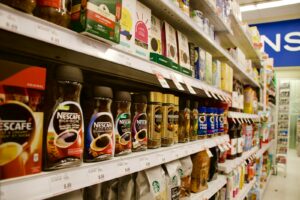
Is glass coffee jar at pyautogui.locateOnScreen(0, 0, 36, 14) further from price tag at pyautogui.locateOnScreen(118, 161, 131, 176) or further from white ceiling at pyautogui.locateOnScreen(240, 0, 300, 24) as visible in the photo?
white ceiling at pyautogui.locateOnScreen(240, 0, 300, 24)

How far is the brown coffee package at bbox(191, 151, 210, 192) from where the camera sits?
1561 mm

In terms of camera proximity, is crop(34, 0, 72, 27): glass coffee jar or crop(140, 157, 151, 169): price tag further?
crop(140, 157, 151, 169): price tag

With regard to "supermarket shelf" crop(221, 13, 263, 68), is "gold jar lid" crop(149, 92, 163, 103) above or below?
below

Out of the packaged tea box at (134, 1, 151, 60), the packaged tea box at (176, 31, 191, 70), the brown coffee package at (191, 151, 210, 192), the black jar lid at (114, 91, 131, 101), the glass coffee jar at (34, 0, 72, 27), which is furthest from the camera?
the brown coffee package at (191, 151, 210, 192)

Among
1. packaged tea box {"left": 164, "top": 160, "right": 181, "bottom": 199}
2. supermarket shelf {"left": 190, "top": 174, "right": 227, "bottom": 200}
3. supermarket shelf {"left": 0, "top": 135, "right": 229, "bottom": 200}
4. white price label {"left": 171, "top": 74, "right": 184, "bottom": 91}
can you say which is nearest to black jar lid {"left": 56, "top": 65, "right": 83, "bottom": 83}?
supermarket shelf {"left": 0, "top": 135, "right": 229, "bottom": 200}

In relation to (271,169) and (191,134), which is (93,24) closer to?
(191,134)

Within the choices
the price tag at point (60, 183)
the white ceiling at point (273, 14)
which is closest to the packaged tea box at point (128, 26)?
the price tag at point (60, 183)

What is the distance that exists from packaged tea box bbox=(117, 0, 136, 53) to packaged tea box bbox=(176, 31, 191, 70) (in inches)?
18.2

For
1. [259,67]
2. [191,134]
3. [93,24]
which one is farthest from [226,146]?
[259,67]

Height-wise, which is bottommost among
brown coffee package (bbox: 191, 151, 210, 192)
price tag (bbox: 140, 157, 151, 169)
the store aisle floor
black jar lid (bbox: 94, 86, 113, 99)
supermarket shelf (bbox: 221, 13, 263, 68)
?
the store aisle floor

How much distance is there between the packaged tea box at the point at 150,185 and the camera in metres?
1.05

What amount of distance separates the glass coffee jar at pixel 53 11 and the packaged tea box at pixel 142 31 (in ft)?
1.19

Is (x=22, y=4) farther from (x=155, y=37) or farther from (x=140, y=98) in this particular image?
(x=155, y=37)

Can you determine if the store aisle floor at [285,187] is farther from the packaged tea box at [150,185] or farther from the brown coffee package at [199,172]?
the packaged tea box at [150,185]
